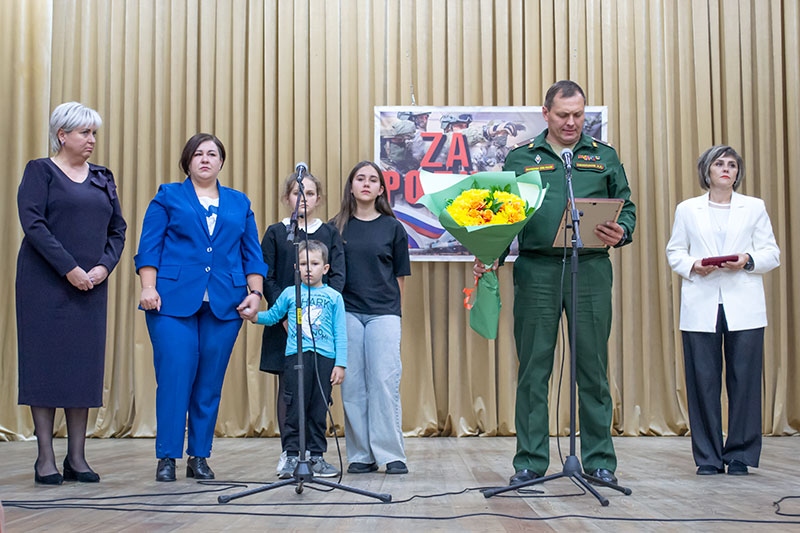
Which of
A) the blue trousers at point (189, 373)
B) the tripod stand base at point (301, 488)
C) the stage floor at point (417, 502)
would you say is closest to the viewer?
the stage floor at point (417, 502)

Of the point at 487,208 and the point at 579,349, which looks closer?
the point at 487,208

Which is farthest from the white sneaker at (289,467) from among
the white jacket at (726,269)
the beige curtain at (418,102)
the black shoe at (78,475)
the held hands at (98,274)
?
the beige curtain at (418,102)

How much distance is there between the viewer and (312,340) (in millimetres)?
3264

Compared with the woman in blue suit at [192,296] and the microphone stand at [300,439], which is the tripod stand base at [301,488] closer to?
the microphone stand at [300,439]

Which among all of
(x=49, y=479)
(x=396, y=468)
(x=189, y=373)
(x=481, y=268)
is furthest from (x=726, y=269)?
(x=49, y=479)

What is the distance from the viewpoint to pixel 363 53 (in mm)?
5449

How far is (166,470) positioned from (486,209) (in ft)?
5.34

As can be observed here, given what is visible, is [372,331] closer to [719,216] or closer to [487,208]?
[487,208]

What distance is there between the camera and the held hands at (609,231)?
2.86 meters

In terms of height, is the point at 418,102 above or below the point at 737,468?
above

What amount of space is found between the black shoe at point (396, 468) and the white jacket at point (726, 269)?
144cm

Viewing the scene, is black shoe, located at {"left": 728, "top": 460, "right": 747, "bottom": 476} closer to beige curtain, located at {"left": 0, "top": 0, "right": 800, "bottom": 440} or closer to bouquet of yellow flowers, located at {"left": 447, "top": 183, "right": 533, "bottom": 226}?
bouquet of yellow flowers, located at {"left": 447, "top": 183, "right": 533, "bottom": 226}

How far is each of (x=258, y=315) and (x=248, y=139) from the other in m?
2.41

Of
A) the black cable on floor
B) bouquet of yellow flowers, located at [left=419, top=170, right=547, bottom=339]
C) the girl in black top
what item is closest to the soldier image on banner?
the girl in black top
